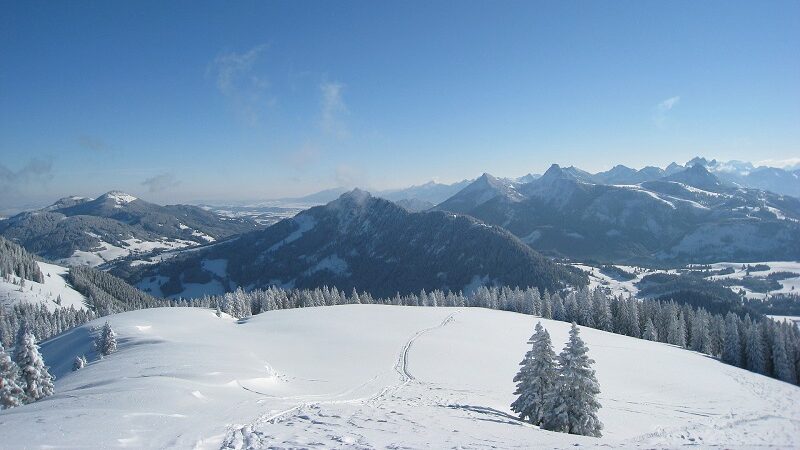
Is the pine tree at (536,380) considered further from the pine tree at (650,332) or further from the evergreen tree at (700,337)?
the evergreen tree at (700,337)

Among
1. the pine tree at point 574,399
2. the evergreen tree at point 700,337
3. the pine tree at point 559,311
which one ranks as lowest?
the evergreen tree at point 700,337

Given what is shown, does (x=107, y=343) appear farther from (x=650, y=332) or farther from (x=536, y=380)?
(x=650, y=332)

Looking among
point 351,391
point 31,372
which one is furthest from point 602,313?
point 31,372

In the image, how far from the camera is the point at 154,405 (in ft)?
68.2

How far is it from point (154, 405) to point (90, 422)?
3620 millimetres

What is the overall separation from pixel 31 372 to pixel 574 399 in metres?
45.6

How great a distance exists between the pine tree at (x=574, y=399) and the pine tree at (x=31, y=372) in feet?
136

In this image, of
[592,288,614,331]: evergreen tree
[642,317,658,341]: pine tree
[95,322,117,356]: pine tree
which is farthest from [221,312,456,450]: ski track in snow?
[592,288,614,331]: evergreen tree

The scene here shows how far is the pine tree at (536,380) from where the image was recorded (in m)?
29.6

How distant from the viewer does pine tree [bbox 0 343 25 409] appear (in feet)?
109

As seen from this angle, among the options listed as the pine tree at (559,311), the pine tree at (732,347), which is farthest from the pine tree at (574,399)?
the pine tree at (559,311)

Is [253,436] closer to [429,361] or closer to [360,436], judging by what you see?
[360,436]

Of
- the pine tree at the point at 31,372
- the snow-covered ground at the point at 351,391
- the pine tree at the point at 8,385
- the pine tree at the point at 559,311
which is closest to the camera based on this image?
the snow-covered ground at the point at 351,391

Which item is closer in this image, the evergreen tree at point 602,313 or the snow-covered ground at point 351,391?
the snow-covered ground at point 351,391
